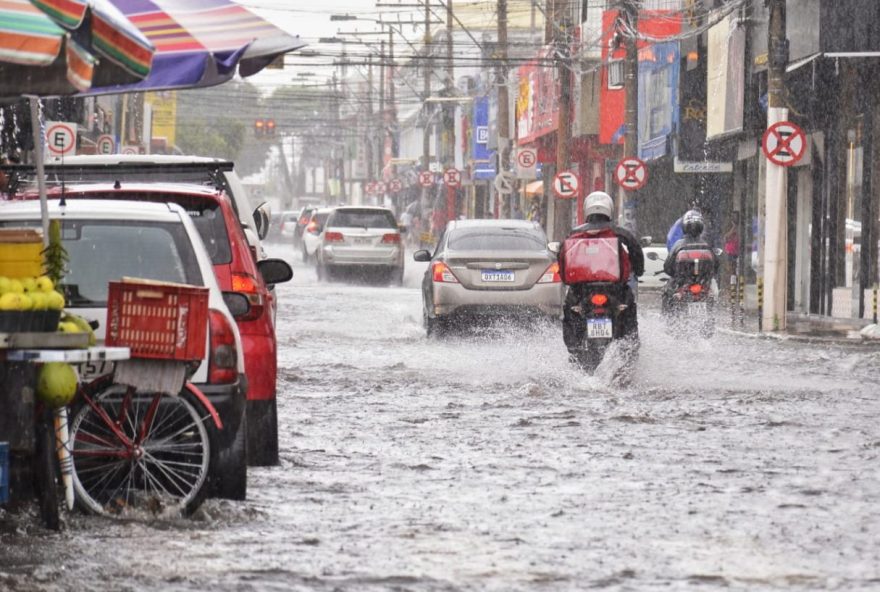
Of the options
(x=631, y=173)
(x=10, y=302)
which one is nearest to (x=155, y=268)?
(x=10, y=302)

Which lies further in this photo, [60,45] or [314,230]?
[314,230]

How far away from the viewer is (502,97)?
208 ft

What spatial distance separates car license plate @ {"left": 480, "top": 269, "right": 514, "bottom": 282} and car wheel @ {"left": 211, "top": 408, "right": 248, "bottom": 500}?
1380 cm

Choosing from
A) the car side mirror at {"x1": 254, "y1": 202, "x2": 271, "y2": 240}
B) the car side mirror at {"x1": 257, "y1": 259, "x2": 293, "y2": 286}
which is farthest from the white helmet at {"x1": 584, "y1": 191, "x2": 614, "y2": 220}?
the car side mirror at {"x1": 257, "y1": 259, "x2": 293, "y2": 286}

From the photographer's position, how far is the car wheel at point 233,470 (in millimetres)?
9438

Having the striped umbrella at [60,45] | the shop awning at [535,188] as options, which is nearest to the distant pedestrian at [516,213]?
the shop awning at [535,188]

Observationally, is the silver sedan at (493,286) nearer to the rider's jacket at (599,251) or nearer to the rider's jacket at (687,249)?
the rider's jacket at (687,249)

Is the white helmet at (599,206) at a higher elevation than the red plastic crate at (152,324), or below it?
higher

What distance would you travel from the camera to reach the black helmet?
23203mm

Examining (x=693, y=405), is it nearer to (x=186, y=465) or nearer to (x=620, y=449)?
(x=620, y=449)

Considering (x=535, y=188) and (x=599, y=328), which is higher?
(x=535, y=188)

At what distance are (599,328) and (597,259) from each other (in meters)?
0.57

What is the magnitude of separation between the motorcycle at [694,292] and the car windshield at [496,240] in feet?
5.83

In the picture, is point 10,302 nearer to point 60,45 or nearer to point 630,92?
point 60,45
